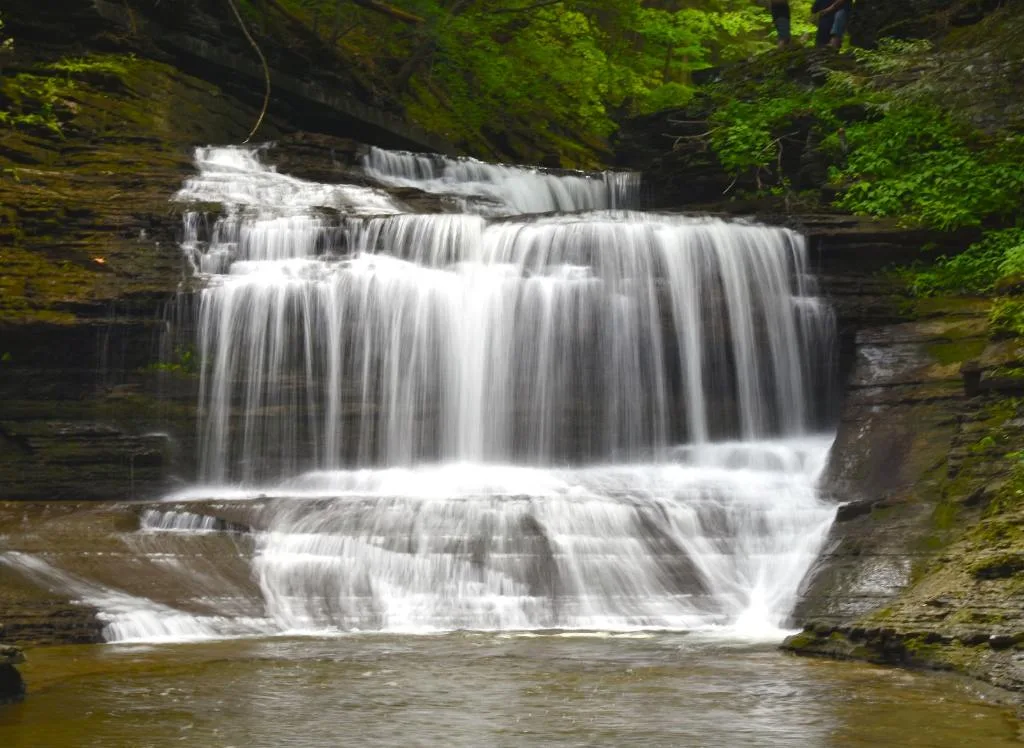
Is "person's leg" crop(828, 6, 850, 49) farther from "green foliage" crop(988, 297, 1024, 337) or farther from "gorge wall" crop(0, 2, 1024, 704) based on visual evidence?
"green foliage" crop(988, 297, 1024, 337)

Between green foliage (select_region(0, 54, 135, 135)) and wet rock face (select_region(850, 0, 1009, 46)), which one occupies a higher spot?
wet rock face (select_region(850, 0, 1009, 46))

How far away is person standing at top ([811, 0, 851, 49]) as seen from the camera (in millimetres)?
21547

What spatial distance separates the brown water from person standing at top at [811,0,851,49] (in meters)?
14.5

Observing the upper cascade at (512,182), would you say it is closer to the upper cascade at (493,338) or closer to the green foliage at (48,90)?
the green foliage at (48,90)

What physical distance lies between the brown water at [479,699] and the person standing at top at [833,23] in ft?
47.5

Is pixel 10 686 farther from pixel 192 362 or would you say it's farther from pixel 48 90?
pixel 48 90

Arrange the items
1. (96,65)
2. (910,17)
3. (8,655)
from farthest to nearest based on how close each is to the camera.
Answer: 1. (910,17)
2. (96,65)
3. (8,655)

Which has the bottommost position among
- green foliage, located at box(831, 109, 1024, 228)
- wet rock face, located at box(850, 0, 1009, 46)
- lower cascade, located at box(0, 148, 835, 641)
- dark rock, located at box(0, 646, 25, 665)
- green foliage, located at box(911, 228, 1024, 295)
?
dark rock, located at box(0, 646, 25, 665)

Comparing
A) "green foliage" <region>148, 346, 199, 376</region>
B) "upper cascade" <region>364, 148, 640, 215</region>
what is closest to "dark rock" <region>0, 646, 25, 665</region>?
"green foliage" <region>148, 346, 199, 376</region>

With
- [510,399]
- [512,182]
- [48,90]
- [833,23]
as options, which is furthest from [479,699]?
[833,23]

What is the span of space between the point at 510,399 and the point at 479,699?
25.4 ft

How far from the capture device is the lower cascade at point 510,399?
39.8 feet

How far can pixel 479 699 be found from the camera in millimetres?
7570

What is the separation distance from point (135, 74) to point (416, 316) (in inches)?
313
